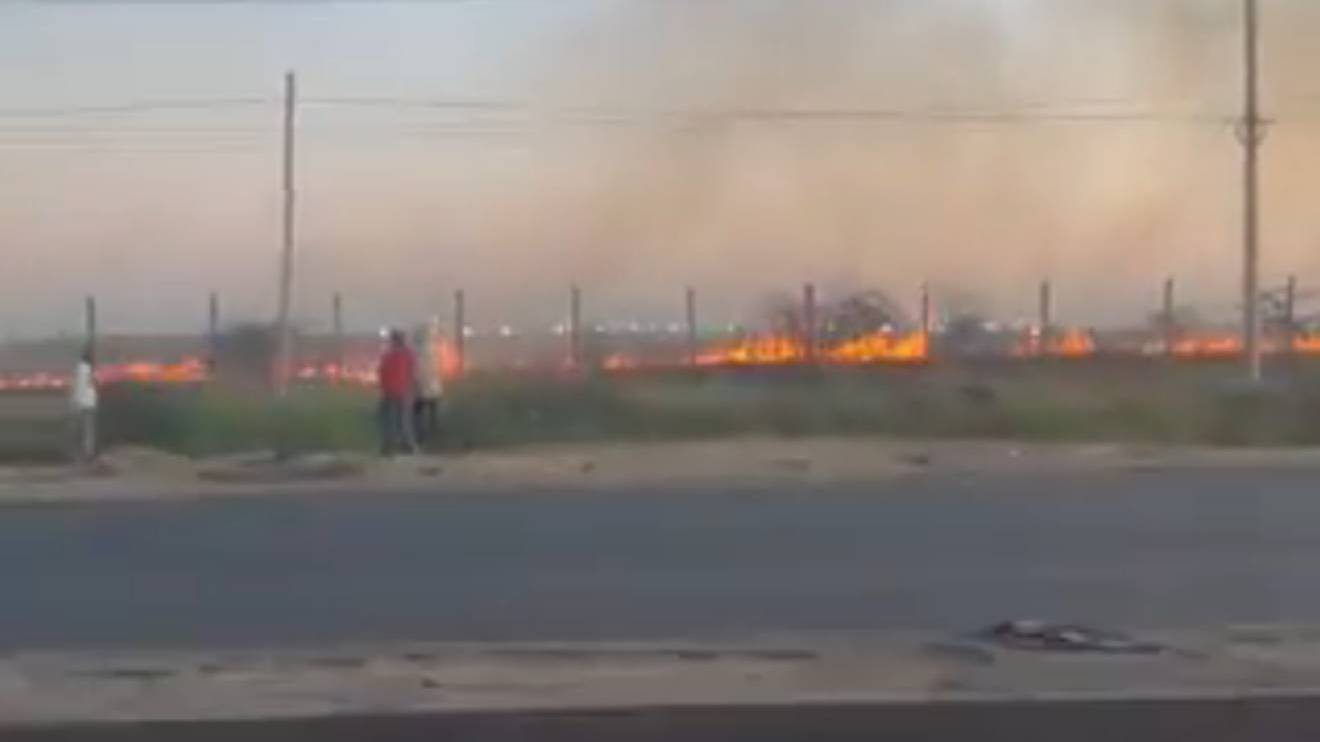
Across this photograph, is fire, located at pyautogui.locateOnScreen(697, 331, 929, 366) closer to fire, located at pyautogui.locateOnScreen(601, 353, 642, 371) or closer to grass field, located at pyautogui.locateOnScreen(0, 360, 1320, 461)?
fire, located at pyautogui.locateOnScreen(601, 353, 642, 371)

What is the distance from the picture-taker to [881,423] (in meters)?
42.4

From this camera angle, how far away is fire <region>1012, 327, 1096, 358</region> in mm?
54562

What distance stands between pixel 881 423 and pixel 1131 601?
27.6 meters

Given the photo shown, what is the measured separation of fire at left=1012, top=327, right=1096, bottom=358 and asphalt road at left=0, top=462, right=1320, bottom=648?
28.1 m

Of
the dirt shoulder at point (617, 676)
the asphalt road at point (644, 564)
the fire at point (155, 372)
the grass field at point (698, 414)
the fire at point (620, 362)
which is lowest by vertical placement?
the asphalt road at point (644, 564)

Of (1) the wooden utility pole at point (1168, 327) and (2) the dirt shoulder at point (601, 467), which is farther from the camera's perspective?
(1) the wooden utility pole at point (1168, 327)

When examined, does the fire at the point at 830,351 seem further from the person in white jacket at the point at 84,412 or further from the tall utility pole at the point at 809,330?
the person in white jacket at the point at 84,412

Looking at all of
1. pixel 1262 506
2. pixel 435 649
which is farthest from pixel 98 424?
pixel 435 649

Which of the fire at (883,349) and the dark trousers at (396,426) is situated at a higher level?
the fire at (883,349)

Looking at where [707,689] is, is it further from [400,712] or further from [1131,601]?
[1131,601]

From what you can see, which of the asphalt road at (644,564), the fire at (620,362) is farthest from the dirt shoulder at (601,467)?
the fire at (620,362)

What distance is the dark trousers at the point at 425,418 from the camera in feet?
112

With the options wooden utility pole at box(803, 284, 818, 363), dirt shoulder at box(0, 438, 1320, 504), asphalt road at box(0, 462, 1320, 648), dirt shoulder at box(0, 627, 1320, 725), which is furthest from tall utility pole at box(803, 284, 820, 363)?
dirt shoulder at box(0, 627, 1320, 725)

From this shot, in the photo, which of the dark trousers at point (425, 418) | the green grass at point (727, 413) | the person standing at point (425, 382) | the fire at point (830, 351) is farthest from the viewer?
the fire at point (830, 351)
